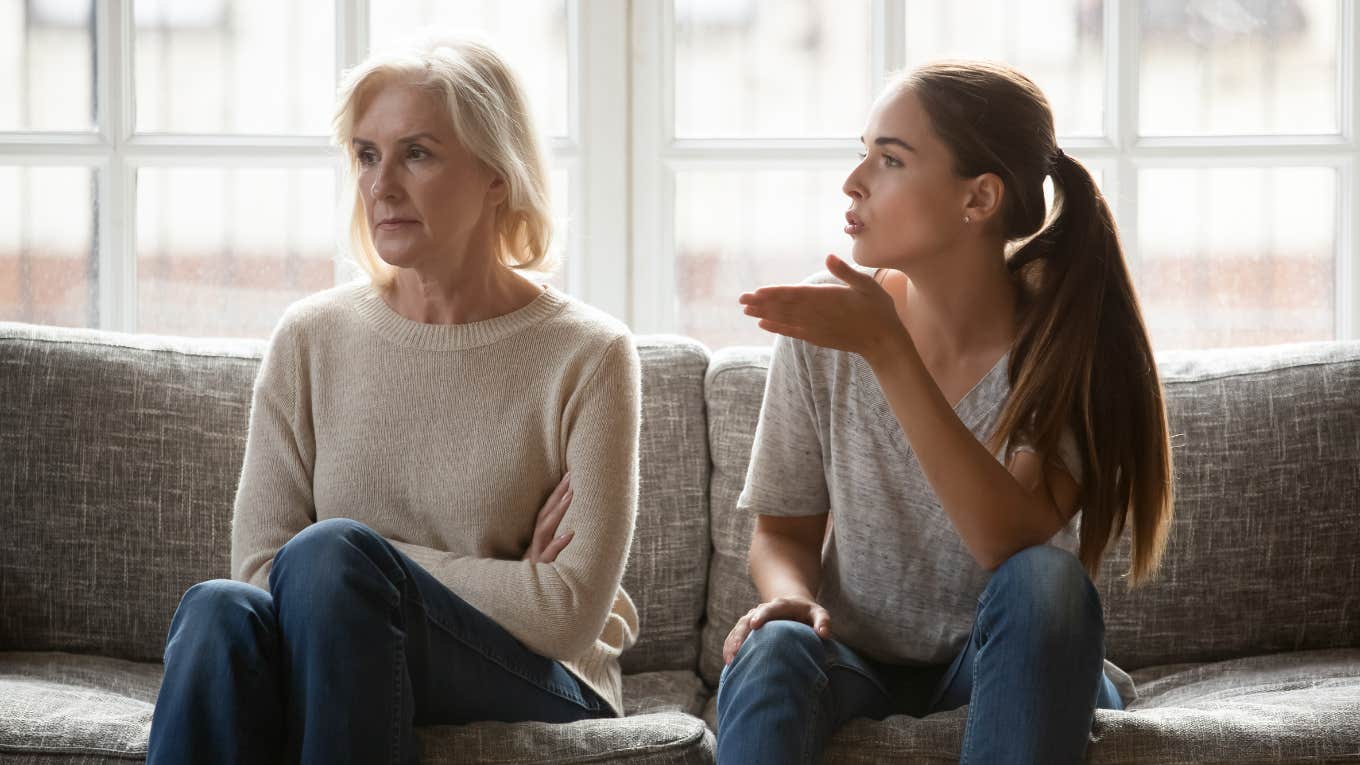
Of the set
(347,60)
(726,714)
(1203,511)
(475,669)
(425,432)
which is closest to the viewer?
(726,714)

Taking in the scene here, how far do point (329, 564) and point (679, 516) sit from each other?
767 mm

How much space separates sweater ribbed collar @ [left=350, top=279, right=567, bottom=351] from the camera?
5.97 feet

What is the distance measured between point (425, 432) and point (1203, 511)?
3.72 feet

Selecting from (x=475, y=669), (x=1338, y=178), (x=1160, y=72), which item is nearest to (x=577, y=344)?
(x=475, y=669)

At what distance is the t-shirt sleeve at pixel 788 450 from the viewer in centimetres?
175

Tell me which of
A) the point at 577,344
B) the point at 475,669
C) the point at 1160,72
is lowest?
the point at 475,669

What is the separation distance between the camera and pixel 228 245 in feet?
8.55

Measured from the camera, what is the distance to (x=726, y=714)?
1471 mm

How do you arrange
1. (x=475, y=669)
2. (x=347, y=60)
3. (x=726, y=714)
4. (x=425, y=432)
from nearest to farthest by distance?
(x=726, y=714), (x=475, y=669), (x=425, y=432), (x=347, y=60)

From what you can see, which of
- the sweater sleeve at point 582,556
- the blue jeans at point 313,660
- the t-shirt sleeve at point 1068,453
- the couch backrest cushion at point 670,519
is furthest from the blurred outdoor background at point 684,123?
the blue jeans at point 313,660

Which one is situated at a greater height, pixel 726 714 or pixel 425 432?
pixel 425 432

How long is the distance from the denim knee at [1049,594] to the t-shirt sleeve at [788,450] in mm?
329

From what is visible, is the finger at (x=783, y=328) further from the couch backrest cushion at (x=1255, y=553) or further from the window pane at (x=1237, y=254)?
the window pane at (x=1237, y=254)

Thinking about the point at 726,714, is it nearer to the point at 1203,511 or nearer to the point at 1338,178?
the point at 1203,511
